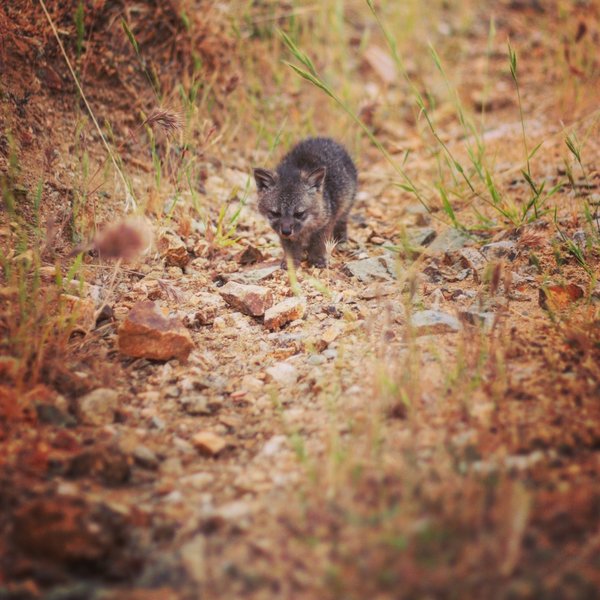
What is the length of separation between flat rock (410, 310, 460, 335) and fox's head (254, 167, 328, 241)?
5.66 feet

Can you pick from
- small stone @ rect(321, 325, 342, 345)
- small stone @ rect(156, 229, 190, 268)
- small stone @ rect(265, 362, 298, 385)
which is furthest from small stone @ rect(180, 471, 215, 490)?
small stone @ rect(156, 229, 190, 268)

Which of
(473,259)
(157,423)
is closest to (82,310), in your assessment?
(157,423)

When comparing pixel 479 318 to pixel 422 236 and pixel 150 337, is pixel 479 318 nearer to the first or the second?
pixel 422 236

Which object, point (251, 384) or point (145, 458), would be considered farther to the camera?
point (251, 384)

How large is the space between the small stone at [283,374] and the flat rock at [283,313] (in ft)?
1.69

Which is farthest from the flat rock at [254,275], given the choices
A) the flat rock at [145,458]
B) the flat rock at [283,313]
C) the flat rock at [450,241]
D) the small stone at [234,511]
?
the small stone at [234,511]

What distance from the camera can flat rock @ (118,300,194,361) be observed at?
3.12 metres

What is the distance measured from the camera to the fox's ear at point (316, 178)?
16.0 ft

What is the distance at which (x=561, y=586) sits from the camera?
5.52 ft

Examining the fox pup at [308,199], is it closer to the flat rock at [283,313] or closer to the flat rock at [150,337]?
the flat rock at [283,313]

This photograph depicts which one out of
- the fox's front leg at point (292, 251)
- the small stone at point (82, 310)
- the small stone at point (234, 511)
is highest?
the fox's front leg at point (292, 251)

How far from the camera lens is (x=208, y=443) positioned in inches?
98.7

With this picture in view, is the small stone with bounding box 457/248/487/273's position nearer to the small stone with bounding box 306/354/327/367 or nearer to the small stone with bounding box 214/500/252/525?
the small stone with bounding box 306/354/327/367

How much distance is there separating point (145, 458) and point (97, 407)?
1.64 feet
